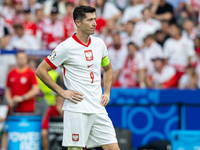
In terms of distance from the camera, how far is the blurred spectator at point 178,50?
945 centimetres

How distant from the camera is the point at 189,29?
9.94 meters

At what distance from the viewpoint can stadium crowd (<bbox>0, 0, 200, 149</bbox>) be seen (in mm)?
9117

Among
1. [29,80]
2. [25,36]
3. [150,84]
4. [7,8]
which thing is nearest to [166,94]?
[150,84]

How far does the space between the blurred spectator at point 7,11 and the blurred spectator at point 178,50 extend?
5538 millimetres

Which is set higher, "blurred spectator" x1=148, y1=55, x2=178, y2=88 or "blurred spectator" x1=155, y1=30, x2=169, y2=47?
"blurred spectator" x1=155, y1=30, x2=169, y2=47

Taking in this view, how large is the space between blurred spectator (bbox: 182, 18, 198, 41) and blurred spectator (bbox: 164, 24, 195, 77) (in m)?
0.18

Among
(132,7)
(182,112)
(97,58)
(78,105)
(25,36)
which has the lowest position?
(182,112)

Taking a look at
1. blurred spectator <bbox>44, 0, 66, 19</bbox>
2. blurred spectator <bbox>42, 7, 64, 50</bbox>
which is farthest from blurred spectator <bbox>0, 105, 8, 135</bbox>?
blurred spectator <bbox>44, 0, 66, 19</bbox>

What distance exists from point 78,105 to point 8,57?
5.52 metres

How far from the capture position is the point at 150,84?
357 inches

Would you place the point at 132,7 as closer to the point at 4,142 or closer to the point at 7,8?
the point at 7,8

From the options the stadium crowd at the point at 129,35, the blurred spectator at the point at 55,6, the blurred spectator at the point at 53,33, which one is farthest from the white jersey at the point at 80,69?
the blurred spectator at the point at 55,6

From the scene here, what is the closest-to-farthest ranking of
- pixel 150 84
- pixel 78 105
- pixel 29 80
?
pixel 78 105 < pixel 29 80 < pixel 150 84

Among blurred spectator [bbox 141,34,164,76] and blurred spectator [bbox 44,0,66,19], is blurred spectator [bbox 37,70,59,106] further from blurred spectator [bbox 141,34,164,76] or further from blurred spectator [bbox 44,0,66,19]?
blurred spectator [bbox 44,0,66,19]
